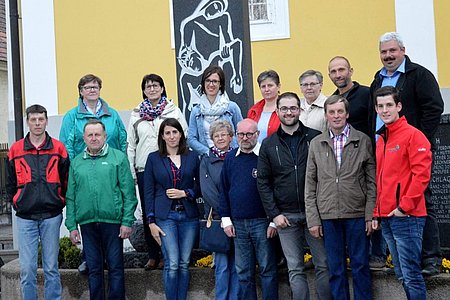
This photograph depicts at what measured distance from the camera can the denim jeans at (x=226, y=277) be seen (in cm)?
678

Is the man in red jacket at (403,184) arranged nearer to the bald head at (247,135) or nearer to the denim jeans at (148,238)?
the bald head at (247,135)

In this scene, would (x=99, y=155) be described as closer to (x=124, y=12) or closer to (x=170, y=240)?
(x=170, y=240)

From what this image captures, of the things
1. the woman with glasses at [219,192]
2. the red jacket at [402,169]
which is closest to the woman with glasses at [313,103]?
the woman with glasses at [219,192]

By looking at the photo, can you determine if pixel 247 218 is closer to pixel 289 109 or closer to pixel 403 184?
pixel 289 109

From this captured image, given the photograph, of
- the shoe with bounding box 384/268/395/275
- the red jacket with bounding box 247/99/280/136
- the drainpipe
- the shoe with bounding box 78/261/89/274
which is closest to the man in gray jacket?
the shoe with bounding box 384/268/395/275

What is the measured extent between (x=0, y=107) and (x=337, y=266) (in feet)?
66.5

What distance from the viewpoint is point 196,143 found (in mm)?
7418

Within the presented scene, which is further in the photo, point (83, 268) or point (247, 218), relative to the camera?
point (83, 268)

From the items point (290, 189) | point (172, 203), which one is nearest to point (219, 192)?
point (172, 203)

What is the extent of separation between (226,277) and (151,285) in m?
1.07

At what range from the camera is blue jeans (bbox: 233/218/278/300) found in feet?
21.5

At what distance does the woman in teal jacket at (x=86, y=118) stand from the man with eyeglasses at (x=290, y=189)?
1.79 metres

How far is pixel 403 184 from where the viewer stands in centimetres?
580

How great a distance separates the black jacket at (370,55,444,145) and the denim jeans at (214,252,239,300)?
1987 millimetres
